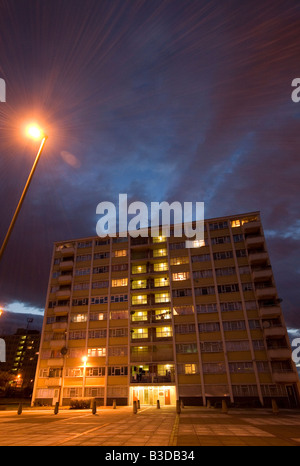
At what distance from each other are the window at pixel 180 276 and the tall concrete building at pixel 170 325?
6.4 inches

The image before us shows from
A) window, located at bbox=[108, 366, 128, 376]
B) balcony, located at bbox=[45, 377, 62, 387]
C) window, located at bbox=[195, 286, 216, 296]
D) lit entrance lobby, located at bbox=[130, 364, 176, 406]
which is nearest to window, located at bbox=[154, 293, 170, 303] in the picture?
window, located at bbox=[195, 286, 216, 296]

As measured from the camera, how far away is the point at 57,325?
144 ft

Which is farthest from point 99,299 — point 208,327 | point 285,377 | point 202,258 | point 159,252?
point 285,377

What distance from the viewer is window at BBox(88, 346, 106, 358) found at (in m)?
41.1

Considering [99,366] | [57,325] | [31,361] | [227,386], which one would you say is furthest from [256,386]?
[31,361]

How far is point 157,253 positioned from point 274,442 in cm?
3767

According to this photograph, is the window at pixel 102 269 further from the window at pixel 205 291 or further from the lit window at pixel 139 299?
the window at pixel 205 291

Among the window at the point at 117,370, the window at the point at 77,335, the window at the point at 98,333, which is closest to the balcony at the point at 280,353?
the window at the point at 117,370

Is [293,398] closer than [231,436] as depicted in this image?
No

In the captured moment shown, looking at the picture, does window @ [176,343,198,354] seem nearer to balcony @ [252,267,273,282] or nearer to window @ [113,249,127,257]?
balcony @ [252,267,273,282]

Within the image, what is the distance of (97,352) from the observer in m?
41.3

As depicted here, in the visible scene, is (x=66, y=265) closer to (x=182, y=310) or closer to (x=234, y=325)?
(x=182, y=310)
